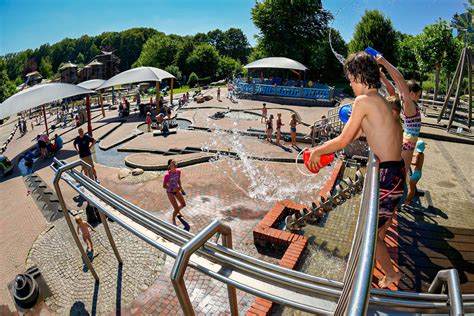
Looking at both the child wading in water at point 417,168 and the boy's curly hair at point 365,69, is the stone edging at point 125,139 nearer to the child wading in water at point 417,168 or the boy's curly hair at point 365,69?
the child wading in water at point 417,168

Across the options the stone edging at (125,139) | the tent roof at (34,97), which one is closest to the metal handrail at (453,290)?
the tent roof at (34,97)

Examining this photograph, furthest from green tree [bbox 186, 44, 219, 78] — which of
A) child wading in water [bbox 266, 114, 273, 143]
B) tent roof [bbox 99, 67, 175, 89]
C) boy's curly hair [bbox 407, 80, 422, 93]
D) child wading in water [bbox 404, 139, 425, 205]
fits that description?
boy's curly hair [bbox 407, 80, 422, 93]

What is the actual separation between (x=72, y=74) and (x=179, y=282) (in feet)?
319

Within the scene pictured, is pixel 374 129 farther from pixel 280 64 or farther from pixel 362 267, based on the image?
pixel 280 64

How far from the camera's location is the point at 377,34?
125 feet

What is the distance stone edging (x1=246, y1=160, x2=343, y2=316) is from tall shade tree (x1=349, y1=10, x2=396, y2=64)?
124 feet

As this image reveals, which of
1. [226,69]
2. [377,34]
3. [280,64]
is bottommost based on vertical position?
[280,64]

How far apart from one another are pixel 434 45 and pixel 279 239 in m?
24.0

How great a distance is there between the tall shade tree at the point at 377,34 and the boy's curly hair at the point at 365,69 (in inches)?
1627

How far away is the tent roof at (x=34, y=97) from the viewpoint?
523 inches

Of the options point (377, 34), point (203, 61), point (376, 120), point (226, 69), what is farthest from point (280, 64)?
point (226, 69)

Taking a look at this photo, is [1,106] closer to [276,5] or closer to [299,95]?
[299,95]

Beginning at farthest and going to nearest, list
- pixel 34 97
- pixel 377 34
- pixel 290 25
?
pixel 290 25
pixel 377 34
pixel 34 97

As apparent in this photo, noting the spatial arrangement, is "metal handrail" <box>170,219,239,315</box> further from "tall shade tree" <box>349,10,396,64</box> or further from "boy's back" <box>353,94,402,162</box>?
"tall shade tree" <box>349,10,396,64</box>
